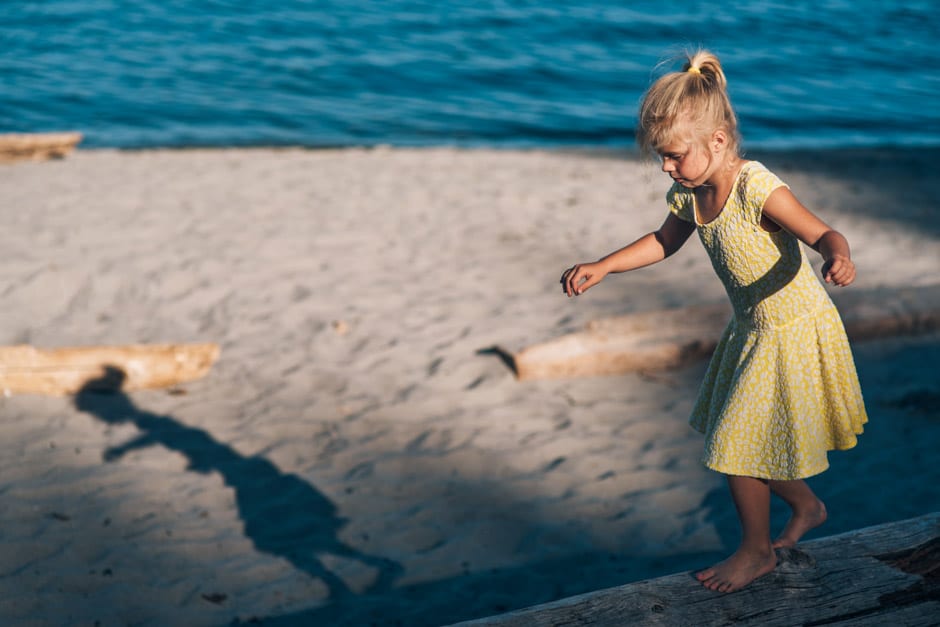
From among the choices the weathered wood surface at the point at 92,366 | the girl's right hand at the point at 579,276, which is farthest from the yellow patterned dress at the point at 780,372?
the weathered wood surface at the point at 92,366

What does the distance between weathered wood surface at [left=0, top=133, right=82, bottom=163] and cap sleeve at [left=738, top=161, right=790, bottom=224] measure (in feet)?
32.9

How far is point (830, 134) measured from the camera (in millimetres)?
15359

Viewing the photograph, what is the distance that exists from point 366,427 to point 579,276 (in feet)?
7.99

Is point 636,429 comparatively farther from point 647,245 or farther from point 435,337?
point 647,245

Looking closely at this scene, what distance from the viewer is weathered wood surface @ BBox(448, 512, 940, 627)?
2637mm

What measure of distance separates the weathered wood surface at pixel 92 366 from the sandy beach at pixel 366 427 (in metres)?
0.10

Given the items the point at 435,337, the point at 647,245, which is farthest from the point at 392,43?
the point at 647,245

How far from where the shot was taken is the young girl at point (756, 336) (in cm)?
272

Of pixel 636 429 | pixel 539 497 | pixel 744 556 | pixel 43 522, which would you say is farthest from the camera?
pixel 636 429

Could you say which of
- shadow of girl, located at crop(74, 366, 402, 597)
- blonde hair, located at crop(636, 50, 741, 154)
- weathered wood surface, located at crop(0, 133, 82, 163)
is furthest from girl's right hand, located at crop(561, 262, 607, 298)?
weathered wood surface, located at crop(0, 133, 82, 163)

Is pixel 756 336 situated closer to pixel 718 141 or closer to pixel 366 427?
pixel 718 141

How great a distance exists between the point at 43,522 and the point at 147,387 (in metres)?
1.37

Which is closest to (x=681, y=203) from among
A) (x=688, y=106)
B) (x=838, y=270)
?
(x=688, y=106)

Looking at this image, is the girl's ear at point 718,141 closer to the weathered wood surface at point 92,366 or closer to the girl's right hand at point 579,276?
the girl's right hand at point 579,276
